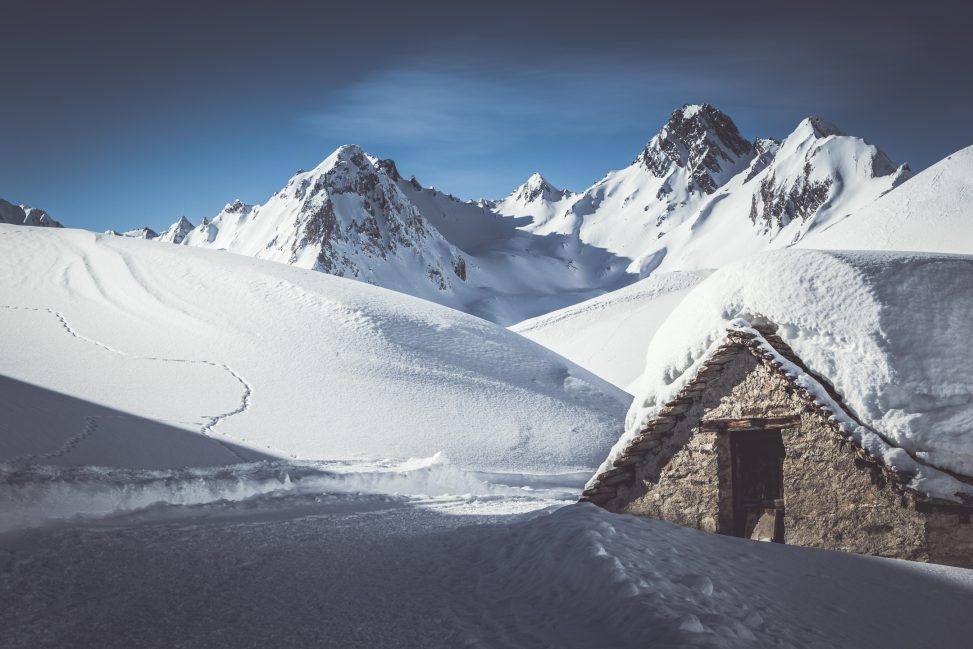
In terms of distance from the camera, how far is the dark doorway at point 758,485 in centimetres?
696

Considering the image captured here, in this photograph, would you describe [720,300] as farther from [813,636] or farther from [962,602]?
[813,636]

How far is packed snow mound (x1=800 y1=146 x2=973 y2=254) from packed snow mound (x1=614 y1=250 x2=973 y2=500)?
1142 cm

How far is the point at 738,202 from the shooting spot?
377 ft

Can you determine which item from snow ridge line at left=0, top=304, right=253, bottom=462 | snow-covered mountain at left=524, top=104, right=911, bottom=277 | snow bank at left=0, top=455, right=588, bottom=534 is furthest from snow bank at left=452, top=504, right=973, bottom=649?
snow-covered mountain at left=524, top=104, right=911, bottom=277

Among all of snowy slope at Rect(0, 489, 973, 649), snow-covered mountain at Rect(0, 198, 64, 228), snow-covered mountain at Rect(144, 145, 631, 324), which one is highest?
snow-covered mountain at Rect(0, 198, 64, 228)

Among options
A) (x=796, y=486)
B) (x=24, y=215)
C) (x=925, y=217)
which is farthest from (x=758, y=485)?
(x=24, y=215)

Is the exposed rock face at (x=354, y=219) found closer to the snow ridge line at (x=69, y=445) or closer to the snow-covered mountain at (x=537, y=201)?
the snow-covered mountain at (x=537, y=201)

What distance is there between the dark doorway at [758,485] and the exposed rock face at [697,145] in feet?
489

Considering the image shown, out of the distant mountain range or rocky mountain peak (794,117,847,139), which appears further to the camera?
rocky mountain peak (794,117,847,139)

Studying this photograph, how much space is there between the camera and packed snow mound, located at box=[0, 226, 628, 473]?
36.9 feet

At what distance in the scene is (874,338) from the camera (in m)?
6.35

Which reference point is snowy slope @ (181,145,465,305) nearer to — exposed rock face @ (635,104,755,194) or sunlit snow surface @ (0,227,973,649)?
sunlit snow surface @ (0,227,973,649)

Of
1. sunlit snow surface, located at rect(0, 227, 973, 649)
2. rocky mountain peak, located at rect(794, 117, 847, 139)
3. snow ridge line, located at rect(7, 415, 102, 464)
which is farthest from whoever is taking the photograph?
rocky mountain peak, located at rect(794, 117, 847, 139)

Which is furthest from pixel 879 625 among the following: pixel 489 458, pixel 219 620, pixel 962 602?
pixel 489 458
